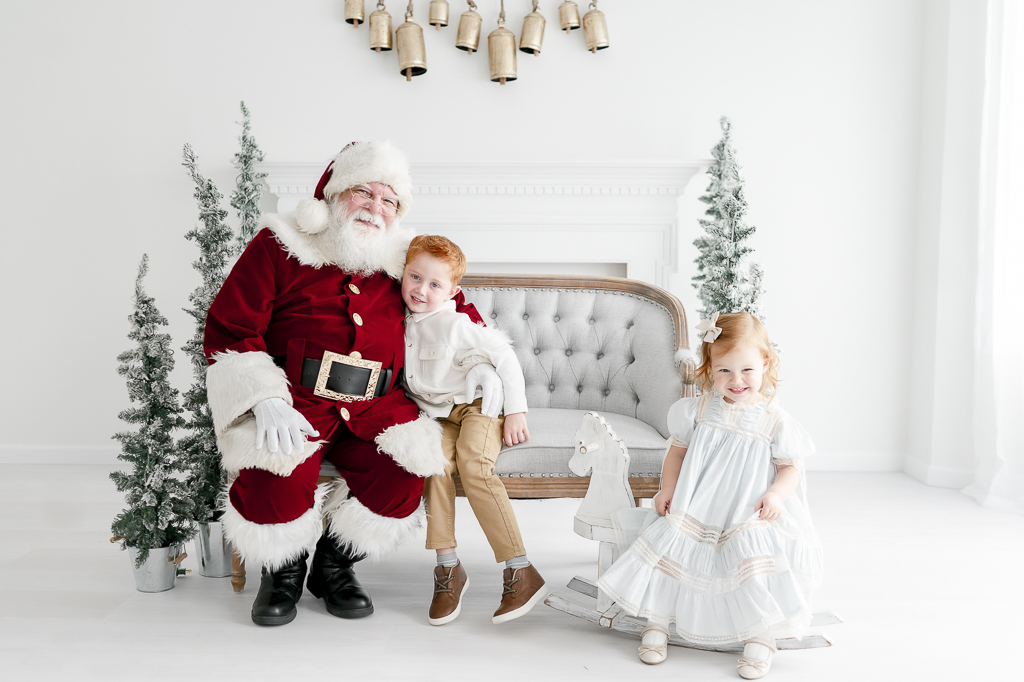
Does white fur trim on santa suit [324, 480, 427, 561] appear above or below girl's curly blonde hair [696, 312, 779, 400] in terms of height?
below

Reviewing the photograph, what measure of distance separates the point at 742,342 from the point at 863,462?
2.41 metres

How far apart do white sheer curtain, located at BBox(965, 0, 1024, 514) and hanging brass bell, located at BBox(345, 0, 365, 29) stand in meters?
2.99

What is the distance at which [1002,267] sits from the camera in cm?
314

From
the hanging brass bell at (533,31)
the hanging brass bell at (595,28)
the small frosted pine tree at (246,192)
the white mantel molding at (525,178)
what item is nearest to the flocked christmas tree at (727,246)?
the white mantel molding at (525,178)

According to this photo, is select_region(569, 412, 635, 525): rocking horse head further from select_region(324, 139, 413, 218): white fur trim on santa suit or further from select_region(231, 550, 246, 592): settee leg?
select_region(231, 550, 246, 592): settee leg

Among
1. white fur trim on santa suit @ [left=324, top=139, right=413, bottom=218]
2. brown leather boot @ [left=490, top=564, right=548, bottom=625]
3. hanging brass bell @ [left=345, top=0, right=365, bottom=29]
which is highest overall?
hanging brass bell @ [left=345, top=0, right=365, bottom=29]

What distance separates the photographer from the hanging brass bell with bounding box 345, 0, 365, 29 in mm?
3430

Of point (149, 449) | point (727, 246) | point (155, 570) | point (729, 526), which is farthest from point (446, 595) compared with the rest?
point (727, 246)

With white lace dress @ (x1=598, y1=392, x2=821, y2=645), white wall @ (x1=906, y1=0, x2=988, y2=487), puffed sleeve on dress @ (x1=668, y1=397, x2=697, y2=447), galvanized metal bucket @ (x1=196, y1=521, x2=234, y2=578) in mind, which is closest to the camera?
white lace dress @ (x1=598, y1=392, x2=821, y2=645)

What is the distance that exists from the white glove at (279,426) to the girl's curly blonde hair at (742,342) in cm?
110

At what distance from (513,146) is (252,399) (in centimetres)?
222

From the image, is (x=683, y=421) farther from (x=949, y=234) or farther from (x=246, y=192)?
(x=949, y=234)

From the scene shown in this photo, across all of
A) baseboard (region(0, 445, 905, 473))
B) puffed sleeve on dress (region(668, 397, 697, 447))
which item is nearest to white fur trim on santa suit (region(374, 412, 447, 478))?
puffed sleeve on dress (region(668, 397, 697, 447))

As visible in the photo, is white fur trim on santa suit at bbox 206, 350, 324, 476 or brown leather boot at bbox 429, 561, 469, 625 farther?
brown leather boot at bbox 429, 561, 469, 625
